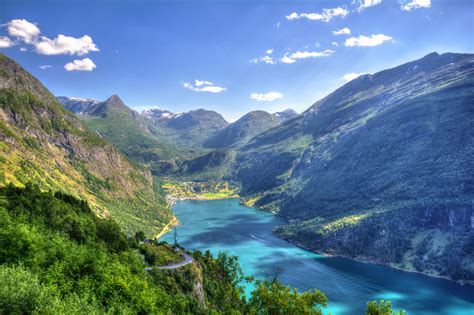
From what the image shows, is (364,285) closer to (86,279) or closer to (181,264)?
(181,264)

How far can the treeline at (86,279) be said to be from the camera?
32.0 meters

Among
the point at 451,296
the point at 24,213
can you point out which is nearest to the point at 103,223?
the point at 24,213

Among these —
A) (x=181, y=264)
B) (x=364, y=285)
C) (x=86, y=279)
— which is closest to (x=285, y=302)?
(x=86, y=279)

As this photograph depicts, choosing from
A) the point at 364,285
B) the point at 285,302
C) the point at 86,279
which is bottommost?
the point at 364,285

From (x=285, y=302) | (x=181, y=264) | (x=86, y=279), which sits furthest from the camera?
(x=181, y=264)

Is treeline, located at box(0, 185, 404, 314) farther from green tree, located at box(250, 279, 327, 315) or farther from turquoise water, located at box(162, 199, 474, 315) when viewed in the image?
turquoise water, located at box(162, 199, 474, 315)

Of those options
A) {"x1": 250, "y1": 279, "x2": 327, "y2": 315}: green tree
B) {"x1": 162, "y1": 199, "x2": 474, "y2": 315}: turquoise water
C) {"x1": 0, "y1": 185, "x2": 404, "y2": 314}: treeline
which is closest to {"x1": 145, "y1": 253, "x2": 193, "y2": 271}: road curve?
{"x1": 0, "y1": 185, "x2": 404, "y2": 314}: treeline

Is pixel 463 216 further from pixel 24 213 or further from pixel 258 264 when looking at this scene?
pixel 24 213

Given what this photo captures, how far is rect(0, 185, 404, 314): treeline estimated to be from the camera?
105 ft

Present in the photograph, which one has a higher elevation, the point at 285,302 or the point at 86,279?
the point at 86,279

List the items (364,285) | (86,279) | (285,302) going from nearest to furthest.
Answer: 1. (86,279)
2. (285,302)
3. (364,285)

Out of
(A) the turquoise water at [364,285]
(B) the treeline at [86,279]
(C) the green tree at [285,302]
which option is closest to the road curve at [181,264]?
(B) the treeline at [86,279]

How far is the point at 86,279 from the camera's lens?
1724 inches

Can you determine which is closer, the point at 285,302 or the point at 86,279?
the point at 86,279
